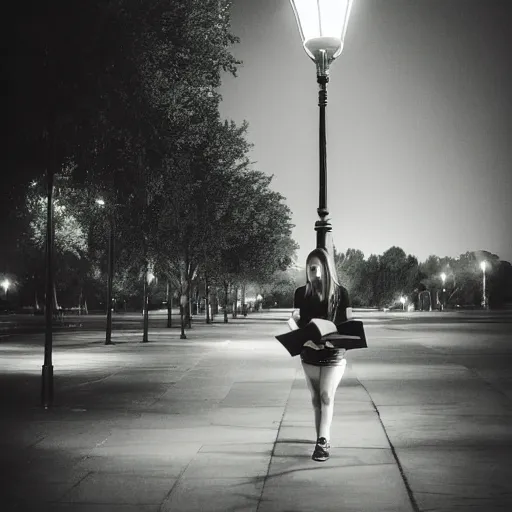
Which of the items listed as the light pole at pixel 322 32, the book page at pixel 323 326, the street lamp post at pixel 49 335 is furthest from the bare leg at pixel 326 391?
the street lamp post at pixel 49 335

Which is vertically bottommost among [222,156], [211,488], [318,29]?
[211,488]

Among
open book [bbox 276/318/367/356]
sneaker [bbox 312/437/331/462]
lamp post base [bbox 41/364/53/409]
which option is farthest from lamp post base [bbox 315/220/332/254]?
lamp post base [bbox 41/364/53/409]

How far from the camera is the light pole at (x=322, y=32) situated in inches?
358

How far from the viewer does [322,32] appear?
9.25 m

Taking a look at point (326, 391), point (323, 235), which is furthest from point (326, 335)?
point (323, 235)

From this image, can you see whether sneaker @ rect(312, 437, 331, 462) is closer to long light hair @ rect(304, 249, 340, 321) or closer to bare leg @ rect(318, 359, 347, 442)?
bare leg @ rect(318, 359, 347, 442)

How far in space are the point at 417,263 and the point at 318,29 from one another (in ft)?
607

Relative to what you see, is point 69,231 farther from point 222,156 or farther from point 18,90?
point 18,90

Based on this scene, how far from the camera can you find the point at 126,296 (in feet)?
388

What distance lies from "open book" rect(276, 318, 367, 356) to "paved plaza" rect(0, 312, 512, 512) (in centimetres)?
114

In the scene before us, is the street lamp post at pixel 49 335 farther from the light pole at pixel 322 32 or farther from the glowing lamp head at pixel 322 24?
the glowing lamp head at pixel 322 24

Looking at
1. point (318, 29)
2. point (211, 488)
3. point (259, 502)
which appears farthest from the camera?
point (318, 29)

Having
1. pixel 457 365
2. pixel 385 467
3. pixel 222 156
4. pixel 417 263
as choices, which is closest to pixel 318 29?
pixel 385 467

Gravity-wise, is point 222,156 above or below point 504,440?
above
